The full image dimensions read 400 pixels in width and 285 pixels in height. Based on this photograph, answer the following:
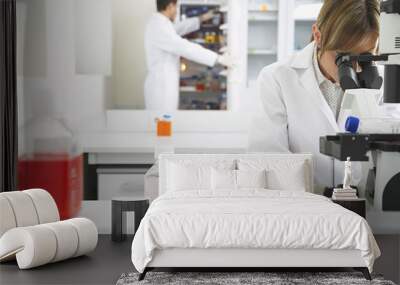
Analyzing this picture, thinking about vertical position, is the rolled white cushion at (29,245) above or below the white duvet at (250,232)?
below

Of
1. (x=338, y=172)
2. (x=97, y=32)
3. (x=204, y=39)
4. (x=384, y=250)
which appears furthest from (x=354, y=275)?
(x=97, y=32)

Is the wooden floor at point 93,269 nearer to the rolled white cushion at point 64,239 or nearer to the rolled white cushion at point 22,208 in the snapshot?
the rolled white cushion at point 64,239

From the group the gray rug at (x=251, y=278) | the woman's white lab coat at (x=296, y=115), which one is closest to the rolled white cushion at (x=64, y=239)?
the gray rug at (x=251, y=278)

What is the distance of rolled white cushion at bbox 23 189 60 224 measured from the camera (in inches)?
212

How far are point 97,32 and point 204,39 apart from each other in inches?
40.3

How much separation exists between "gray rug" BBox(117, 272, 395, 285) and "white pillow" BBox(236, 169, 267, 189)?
1.11 meters

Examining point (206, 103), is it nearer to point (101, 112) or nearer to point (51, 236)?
point (101, 112)

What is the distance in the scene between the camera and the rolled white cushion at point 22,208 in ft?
16.9

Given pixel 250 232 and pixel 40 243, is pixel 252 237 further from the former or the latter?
pixel 40 243

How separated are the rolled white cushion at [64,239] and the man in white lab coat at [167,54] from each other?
1931 mm

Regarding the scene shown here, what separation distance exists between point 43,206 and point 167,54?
209 cm

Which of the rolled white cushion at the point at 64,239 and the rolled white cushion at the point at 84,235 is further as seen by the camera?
the rolled white cushion at the point at 84,235

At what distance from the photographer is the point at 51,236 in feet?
16.2

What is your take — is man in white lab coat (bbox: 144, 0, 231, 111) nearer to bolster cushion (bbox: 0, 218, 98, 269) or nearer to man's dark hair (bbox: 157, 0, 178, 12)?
man's dark hair (bbox: 157, 0, 178, 12)
